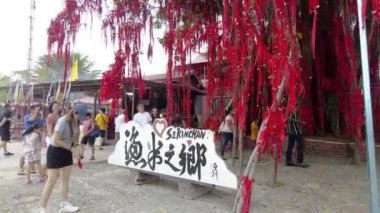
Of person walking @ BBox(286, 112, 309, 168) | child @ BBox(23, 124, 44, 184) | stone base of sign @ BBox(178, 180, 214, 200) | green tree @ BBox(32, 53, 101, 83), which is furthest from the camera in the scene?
green tree @ BBox(32, 53, 101, 83)

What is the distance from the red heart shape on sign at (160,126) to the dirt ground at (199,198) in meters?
0.94

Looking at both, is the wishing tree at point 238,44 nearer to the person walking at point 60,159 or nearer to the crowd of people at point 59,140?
the crowd of people at point 59,140

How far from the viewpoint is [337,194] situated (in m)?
5.10

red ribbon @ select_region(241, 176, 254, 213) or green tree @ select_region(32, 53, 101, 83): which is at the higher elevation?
green tree @ select_region(32, 53, 101, 83)

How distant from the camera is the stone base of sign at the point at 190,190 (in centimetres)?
493

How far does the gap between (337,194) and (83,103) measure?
22206 millimetres

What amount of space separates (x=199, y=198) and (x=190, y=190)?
0.18 meters

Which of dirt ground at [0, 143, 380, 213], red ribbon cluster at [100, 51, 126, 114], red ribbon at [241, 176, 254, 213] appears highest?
red ribbon cluster at [100, 51, 126, 114]

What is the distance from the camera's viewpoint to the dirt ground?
4.54m

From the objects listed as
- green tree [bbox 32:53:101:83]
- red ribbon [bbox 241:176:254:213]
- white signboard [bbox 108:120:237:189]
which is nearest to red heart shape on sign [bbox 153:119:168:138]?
white signboard [bbox 108:120:237:189]

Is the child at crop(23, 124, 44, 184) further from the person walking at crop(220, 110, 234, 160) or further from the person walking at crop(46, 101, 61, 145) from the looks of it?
the person walking at crop(220, 110, 234, 160)

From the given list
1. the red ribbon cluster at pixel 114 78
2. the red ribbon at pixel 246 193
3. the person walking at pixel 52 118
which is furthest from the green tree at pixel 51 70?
the red ribbon at pixel 246 193

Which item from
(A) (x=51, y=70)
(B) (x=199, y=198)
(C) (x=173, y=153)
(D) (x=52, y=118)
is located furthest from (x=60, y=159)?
(A) (x=51, y=70)

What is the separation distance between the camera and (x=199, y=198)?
16.2 ft
